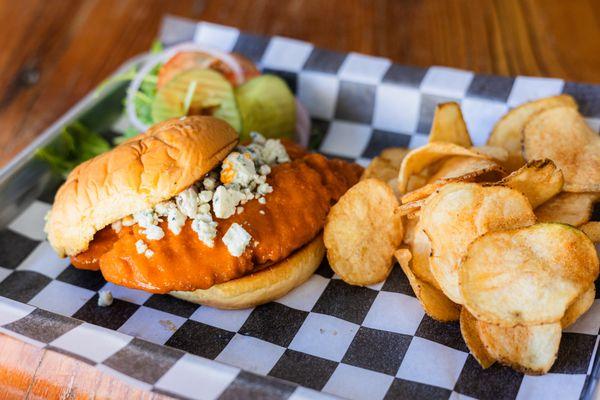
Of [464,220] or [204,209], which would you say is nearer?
Result: [464,220]

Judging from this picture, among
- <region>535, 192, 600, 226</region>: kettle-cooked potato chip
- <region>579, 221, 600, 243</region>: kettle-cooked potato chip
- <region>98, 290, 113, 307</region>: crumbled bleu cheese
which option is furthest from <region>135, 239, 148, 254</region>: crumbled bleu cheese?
<region>579, 221, 600, 243</region>: kettle-cooked potato chip

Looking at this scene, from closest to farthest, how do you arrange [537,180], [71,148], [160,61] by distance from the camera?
[537,180], [71,148], [160,61]

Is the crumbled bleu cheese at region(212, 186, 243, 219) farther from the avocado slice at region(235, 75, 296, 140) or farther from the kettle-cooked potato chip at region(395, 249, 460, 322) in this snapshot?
the avocado slice at region(235, 75, 296, 140)

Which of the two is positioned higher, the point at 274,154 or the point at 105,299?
the point at 274,154

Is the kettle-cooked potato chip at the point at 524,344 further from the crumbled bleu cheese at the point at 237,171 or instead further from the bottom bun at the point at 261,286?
the crumbled bleu cheese at the point at 237,171

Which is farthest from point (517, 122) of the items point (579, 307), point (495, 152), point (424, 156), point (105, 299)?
point (105, 299)

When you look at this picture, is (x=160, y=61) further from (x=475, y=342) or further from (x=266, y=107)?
(x=475, y=342)

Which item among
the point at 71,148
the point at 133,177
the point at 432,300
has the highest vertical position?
the point at 133,177
